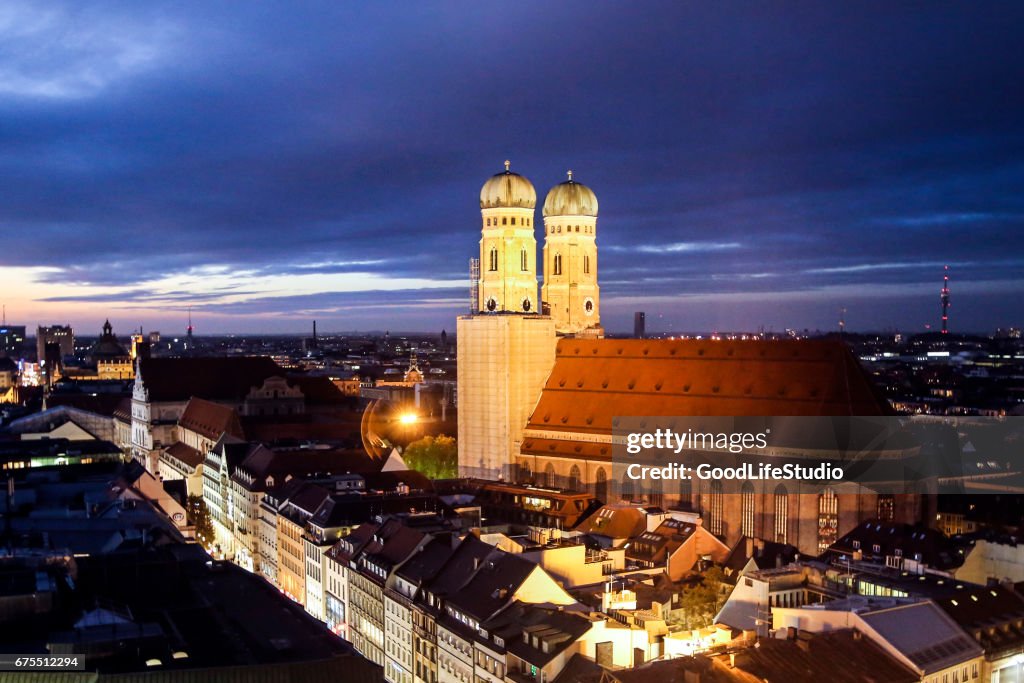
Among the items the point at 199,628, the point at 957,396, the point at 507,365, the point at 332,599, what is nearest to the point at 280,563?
the point at 332,599

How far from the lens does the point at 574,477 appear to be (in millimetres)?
92250

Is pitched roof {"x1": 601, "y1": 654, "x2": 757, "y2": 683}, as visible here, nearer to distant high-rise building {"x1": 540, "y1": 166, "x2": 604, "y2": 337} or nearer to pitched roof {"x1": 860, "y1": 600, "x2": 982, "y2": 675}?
pitched roof {"x1": 860, "y1": 600, "x2": 982, "y2": 675}

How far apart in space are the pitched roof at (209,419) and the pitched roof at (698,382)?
34154mm

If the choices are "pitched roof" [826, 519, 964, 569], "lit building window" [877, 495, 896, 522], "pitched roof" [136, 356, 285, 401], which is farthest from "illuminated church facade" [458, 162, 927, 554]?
"pitched roof" [136, 356, 285, 401]

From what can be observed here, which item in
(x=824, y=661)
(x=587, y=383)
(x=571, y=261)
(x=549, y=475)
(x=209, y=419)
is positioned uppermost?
(x=571, y=261)

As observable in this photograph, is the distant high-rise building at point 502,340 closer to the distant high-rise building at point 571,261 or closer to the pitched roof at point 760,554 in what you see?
the distant high-rise building at point 571,261

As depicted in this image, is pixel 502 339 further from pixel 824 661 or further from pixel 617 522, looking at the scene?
pixel 824 661

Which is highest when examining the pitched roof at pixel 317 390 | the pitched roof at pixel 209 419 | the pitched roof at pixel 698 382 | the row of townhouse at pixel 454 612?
the pitched roof at pixel 698 382

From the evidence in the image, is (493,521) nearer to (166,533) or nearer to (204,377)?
(166,533)

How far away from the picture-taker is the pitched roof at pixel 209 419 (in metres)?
112

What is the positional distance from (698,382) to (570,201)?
28120 mm

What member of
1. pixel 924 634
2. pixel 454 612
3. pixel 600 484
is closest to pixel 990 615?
pixel 924 634

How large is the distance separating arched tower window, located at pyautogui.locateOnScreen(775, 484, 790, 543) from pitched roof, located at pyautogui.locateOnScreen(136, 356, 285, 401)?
8016 centimetres

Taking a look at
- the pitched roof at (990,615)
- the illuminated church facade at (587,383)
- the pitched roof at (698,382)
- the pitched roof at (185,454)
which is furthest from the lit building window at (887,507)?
the pitched roof at (185,454)
